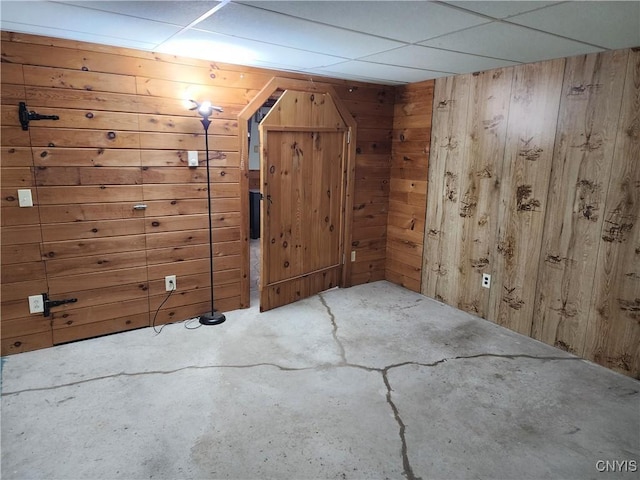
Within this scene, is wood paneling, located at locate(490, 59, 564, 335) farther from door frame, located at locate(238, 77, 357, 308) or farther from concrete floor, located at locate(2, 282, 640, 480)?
door frame, located at locate(238, 77, 357, 308)

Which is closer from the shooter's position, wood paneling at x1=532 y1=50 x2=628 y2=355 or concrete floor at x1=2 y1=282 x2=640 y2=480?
concrete floor at x1=2 y1=282 x2=640 y2=480

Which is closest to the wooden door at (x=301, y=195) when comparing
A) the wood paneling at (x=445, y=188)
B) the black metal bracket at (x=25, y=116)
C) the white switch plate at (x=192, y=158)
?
the white switch plate at (x=192, y=158)

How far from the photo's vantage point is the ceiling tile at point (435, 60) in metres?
2.77

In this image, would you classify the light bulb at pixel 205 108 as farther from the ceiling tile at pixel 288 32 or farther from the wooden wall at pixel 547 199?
the wooden wall at pixel 547 199

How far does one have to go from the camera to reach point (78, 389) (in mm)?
2527

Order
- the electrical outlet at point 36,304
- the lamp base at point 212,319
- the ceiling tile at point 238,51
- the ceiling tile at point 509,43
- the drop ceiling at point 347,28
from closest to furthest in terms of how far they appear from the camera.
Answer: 1. the drop ceiling at point 347,28
2. the ceiling tile at point 509,43
3. the ceiling tile at point 238,51
4. the electrical outlet at point 36,304
5. the lamp base at point 212,319

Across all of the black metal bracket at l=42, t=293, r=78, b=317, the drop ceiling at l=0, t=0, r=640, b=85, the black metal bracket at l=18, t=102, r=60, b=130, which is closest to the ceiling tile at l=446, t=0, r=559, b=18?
the drop ceiling at l=0, t=0, r=640, b=85

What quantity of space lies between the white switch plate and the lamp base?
1265 millimetres

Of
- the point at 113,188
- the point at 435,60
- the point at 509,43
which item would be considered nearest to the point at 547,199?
the point at 509,43

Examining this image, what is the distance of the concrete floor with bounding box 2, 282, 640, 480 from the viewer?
2.00 m

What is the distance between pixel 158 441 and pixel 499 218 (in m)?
3.01

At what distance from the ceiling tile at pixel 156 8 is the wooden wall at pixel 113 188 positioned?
3.02ft

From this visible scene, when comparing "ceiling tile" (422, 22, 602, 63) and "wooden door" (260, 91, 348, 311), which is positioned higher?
"ceiling tile" (422, 22, 602, 63)

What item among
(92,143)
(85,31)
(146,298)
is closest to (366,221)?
(146,298)
